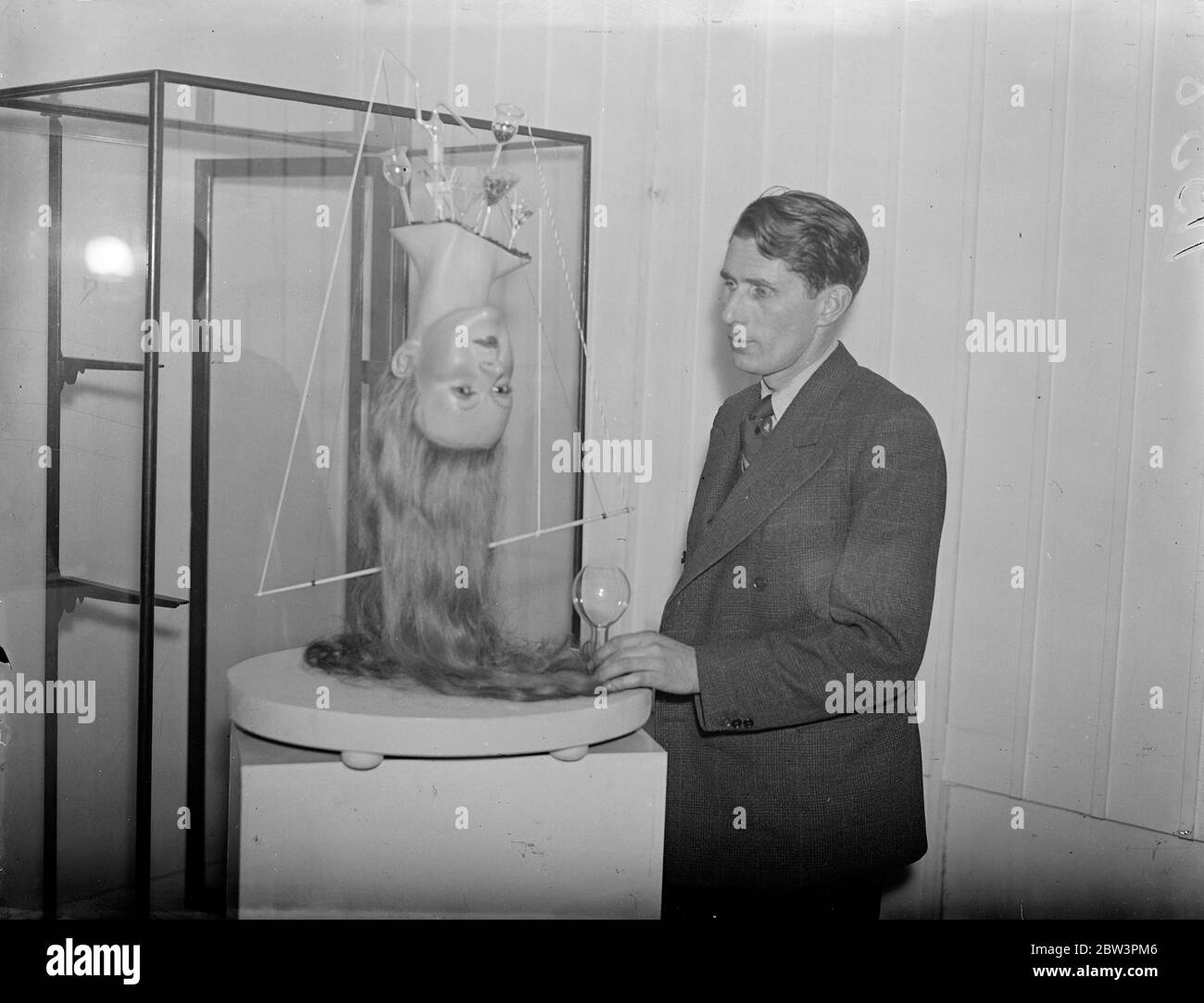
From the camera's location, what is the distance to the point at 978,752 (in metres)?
1.86

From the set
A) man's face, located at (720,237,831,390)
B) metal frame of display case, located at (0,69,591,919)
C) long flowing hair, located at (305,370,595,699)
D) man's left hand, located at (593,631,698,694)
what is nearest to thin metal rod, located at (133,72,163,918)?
metal frame of display case, located at (0,69,591,919)

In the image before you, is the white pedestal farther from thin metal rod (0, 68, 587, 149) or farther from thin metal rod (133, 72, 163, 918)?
thin metal rod (0, 68, 587, 149)

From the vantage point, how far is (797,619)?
52.4 inches

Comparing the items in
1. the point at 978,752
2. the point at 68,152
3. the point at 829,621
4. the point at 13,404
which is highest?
the point at 68,152

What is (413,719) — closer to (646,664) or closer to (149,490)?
(646,664)

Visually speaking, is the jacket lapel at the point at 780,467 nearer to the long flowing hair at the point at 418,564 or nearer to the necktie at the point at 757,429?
the necktie at the point at 757,429

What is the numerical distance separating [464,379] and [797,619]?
457mm

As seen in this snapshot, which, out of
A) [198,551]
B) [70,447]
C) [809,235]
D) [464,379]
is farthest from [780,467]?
[70,447]

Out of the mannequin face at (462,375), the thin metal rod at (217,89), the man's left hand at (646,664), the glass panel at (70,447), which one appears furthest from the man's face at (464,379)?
the glass panel at (70,447)

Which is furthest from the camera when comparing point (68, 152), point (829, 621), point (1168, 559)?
point (1168, 559)

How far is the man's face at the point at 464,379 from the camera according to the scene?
1259 millimetres
